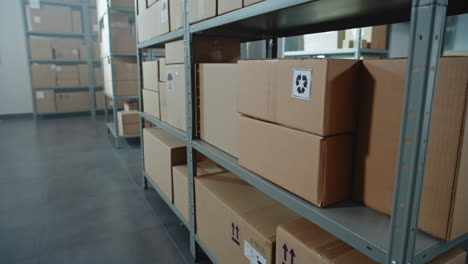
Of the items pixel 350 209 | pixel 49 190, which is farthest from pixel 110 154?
pixel 350 209

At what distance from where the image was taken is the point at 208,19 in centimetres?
117

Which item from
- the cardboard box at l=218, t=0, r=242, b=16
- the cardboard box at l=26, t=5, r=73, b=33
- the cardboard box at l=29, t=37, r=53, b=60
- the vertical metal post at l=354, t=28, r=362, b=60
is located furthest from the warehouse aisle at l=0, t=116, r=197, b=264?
the cardboard box at l=26, t=5, r=73, b=33

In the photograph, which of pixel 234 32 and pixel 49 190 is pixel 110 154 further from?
pixel 234 32

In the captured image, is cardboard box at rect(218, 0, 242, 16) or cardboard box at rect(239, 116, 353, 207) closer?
cardboard box at rect(239, 116, 353, 207)

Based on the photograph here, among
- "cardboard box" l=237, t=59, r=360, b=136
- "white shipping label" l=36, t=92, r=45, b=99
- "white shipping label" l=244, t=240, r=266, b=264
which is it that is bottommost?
"white shipping label" l=244, t=240, r=266, b=264

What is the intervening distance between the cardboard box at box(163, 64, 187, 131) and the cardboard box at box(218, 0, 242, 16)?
46cm

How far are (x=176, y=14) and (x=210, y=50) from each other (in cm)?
25

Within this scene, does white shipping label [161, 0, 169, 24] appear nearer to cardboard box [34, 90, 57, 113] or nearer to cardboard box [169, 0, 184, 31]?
cardboard box [169, 0, 184, 31]

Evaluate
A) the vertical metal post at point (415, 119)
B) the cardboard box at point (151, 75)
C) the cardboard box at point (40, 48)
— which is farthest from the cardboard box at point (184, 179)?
the cardboard box at point (40, 48)

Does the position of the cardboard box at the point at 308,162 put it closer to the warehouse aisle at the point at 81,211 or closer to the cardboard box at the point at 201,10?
the cardboard box at the point at 201,10

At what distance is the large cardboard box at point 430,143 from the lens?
1.89ft

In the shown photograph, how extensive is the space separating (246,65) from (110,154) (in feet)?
9.11

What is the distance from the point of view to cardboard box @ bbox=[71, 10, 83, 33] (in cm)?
559

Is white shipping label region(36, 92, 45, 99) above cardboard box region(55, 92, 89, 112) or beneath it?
above
